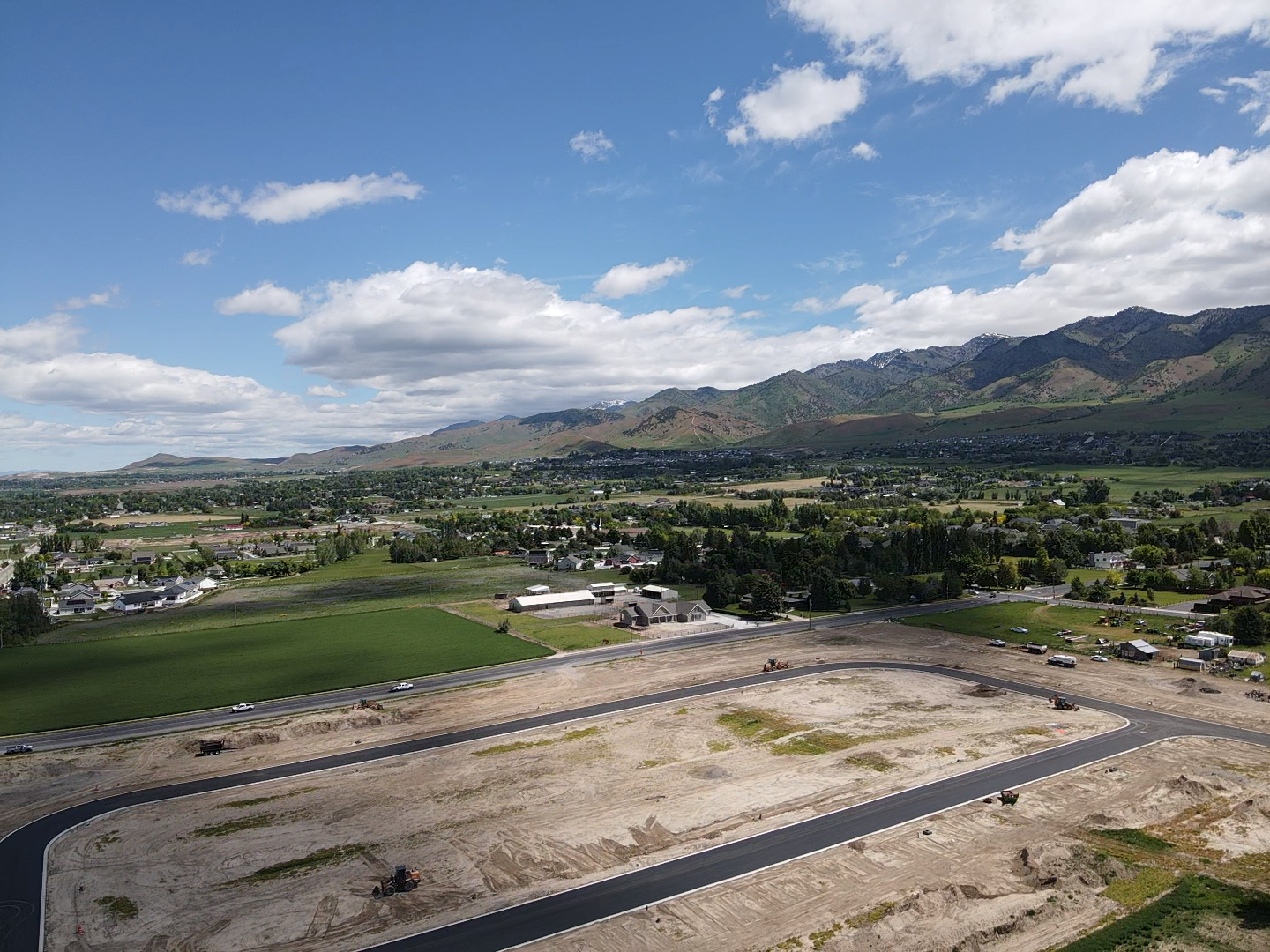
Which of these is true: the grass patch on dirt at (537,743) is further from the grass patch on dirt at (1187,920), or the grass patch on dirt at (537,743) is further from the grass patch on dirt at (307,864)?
the grass patch on dirt at (1187,920)

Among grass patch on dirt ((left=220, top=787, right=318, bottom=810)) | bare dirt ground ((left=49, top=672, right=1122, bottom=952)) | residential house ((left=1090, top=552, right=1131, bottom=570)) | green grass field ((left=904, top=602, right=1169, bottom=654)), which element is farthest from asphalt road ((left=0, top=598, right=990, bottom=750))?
residential house ((left=1090, top=552, right=1131, bottom=570))

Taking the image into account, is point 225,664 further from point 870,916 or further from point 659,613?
point 870,916

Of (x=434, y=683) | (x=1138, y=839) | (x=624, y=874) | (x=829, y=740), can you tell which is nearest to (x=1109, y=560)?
(x=829, y=740)

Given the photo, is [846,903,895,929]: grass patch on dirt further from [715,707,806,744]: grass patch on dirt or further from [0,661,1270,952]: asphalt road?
[715,707,806,744]: grass patch on dirt

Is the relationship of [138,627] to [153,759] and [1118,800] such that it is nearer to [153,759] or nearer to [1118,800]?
[153,759]

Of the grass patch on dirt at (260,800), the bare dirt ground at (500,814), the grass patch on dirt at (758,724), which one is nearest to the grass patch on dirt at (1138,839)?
the bare dirt ground at (500,814)

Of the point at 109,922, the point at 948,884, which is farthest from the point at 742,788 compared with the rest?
the point at 109,922
